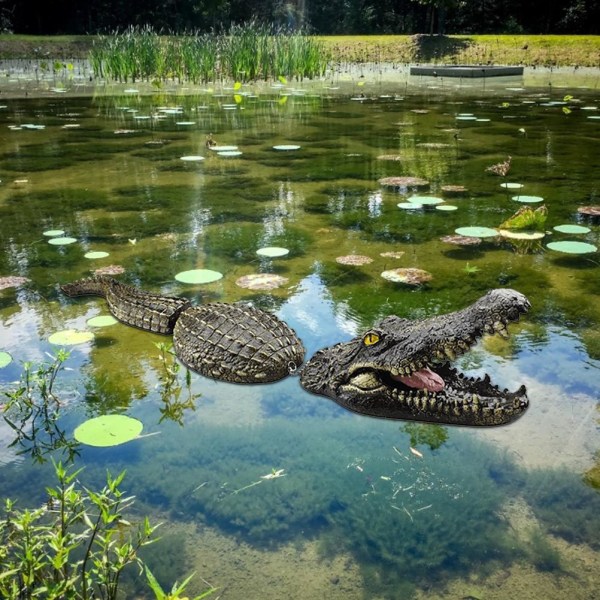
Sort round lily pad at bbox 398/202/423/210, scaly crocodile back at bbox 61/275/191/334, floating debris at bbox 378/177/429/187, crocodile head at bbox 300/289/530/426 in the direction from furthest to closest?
floating debris at bbox 378/177/429/187, round lily pad at bbox 398/202/423/210, scaly crocodile back at bbox 61/275/191/334, crocodile head at bbox 300/289/530/426

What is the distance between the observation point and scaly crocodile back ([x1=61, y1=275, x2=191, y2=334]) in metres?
3.06

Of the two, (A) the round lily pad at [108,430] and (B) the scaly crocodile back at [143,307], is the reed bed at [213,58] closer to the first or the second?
(B) the scaly crocodile back at [143,307]

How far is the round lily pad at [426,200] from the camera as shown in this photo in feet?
16.5

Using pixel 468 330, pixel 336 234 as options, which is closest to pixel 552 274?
pixel 336 234

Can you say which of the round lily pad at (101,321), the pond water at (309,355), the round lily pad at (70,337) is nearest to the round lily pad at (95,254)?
the pond water at (309,355)

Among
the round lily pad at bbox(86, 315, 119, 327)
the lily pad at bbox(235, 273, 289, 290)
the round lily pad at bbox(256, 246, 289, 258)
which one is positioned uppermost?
the round lily pad at bbox(256, 246, 289, 258)

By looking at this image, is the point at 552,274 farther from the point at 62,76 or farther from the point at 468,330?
the point at 62,76

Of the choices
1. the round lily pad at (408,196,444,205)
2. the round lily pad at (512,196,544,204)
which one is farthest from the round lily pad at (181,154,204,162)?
the round lily pad at (512,196,544,204)

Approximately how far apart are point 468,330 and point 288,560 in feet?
3.15

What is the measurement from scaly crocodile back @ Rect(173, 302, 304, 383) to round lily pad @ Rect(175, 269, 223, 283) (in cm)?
65

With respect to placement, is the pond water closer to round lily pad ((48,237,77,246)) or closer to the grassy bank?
round lily pad ((48,237,77,246))

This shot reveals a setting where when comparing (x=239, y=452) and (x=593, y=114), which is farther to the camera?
(x=593, y=114)

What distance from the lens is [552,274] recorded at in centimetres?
365

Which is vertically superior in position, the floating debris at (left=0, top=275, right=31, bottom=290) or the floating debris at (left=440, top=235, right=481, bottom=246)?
Answer: the floating debris at (left=440, top=235, right=481, bottom=246)
